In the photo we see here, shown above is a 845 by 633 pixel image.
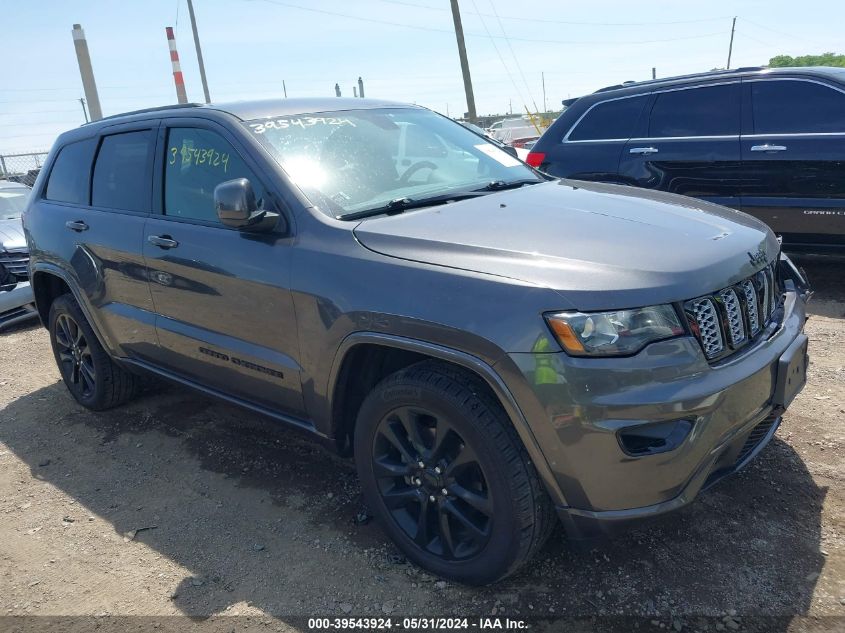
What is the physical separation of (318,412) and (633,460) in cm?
134

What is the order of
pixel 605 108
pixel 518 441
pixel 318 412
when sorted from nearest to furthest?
pixel 518 441
pixel 318 412
pixel 605 108

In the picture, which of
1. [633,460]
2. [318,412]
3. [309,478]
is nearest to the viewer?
[633,460]

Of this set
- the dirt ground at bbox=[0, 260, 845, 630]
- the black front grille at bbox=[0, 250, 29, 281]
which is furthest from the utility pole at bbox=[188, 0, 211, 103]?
the dirt ground at bbox=[0, 260, 845, 630]

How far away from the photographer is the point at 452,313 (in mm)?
2318

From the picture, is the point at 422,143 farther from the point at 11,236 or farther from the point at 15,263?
the point at 11,236

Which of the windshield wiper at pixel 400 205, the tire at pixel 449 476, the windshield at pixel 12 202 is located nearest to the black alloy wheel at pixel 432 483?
the tire at pixel 449 476

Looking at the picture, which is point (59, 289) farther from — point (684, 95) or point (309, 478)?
point (684, 95)

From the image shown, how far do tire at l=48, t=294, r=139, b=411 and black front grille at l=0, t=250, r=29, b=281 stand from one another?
9.92ft

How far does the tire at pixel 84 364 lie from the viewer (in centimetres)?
446

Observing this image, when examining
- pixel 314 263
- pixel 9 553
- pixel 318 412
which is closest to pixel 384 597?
pixel 318 412

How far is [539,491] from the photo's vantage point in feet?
7.64

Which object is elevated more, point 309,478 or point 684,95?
point 684,95

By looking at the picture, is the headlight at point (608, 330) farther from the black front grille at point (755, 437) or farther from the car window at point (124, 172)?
the car window at point (124, 172)

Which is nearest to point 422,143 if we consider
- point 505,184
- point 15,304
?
point 505,184
